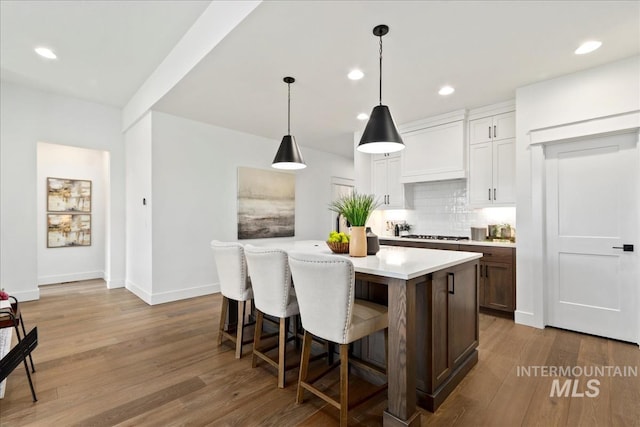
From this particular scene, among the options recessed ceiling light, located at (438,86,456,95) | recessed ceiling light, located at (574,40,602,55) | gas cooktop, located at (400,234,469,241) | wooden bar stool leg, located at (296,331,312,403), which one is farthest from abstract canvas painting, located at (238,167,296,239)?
recessed ceiling light, located at (574,40,602,55)

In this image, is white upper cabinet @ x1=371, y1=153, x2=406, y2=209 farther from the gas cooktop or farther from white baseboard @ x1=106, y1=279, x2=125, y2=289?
white baseboard @ x1=106, y1=279, x2=125, y2=289

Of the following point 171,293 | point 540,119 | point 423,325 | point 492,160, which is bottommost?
point 171,293

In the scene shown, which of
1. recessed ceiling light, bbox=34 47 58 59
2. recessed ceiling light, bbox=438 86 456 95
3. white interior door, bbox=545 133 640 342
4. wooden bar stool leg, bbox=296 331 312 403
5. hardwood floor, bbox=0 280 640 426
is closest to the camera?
hardwood floor, bbox=0 280 640 426

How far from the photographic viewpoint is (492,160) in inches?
152

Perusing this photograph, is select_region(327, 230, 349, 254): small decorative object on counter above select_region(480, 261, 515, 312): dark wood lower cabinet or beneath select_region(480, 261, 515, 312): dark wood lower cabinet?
above

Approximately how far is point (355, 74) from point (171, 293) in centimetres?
375

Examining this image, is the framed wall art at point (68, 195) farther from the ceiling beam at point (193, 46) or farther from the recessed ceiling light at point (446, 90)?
the recessed ceiling light at point (446, 90)

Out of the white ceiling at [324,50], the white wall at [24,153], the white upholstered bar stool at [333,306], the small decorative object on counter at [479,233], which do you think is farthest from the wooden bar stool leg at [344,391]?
the white wall at [24,153]

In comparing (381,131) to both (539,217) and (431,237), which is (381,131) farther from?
(431,237)

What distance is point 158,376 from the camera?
89.6 inches

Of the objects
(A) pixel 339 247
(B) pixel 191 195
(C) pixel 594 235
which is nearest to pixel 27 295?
(B) pixel 191 195

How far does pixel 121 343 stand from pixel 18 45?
10.9 ft

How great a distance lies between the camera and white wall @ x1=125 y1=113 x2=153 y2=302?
4168 mm

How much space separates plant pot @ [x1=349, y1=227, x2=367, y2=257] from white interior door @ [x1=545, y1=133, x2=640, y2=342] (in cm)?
236
